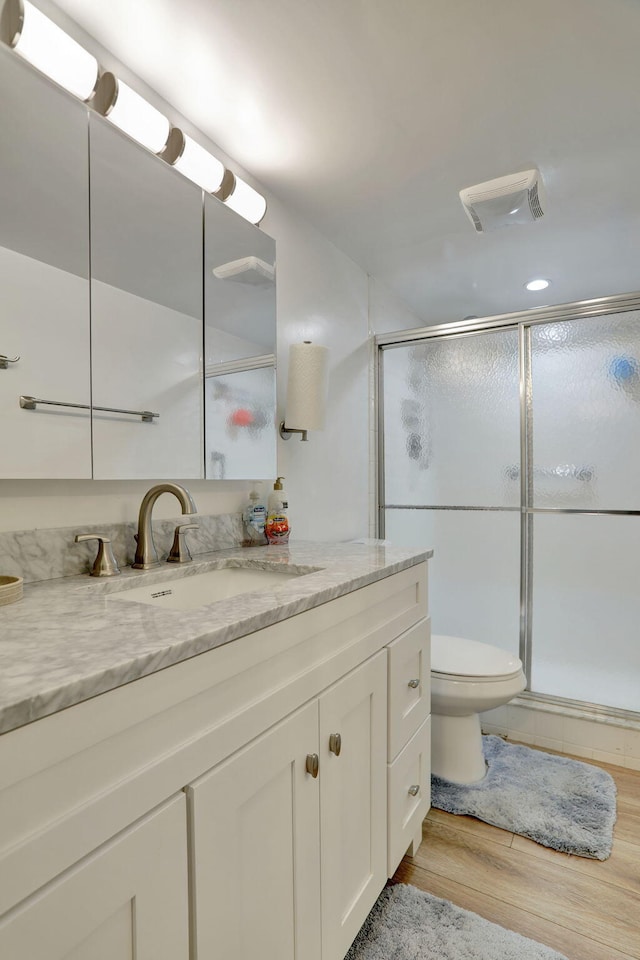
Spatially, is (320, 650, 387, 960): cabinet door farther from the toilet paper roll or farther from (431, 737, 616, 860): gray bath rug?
the toilet paper roll

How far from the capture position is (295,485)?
1.96m

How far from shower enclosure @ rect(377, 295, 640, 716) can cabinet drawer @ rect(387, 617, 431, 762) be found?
3.14 feet

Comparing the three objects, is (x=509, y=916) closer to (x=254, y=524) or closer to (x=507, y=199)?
(x=254, y=524)

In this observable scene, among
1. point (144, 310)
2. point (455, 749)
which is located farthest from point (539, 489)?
point (144, 310)

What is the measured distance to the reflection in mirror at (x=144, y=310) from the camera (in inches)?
45.6

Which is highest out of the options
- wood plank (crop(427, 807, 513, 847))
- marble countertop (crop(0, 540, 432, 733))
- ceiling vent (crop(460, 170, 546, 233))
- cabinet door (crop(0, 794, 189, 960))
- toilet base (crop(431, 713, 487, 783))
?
ceiling vent (crop(460, 170, 546, 233))

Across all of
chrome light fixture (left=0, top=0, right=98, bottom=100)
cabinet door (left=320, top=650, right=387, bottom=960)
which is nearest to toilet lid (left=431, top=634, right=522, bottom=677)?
cabinet door (left=320, top=650, right=387, bottom=960)

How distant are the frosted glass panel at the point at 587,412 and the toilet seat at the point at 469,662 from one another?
0.72 meters

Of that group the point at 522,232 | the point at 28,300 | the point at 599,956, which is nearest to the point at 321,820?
the point at 599,956

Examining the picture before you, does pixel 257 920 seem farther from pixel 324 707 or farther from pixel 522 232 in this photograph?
pixel 522 232

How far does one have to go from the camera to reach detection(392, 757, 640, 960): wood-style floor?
1215 millimetres

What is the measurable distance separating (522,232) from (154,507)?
1.98 m

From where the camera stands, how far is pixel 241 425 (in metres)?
1.60

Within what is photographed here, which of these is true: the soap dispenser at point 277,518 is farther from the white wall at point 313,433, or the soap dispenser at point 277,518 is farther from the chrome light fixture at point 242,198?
the chrome light fixture at point 242,198
